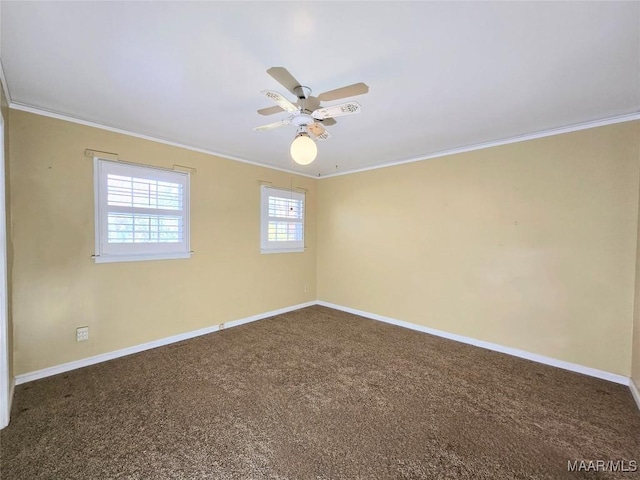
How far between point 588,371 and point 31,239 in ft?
18.2

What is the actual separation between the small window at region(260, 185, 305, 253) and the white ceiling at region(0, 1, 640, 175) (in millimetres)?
1748

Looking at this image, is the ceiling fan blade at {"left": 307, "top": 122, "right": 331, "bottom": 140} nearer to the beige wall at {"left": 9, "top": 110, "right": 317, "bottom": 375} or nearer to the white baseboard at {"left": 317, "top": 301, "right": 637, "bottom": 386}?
the beige wall at {"left": 9, "top": 110, "right": 317, "bottom": 375}

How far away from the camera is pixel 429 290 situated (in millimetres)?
3842

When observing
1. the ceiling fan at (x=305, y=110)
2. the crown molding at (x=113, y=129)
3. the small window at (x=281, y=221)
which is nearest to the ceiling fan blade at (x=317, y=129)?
the ceiling fan at (x=305, y=110)

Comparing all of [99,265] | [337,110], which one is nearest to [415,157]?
[337,110]

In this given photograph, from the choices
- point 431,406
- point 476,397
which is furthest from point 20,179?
point 476,397

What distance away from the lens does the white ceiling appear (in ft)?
4.59

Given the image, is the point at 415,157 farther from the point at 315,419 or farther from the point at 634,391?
the point at 315,419

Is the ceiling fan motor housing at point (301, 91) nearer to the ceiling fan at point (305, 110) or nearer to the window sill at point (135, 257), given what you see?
the ceiling fan at point (305, 110)

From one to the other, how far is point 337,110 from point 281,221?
2953 millimetres

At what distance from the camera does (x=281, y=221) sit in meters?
4.67

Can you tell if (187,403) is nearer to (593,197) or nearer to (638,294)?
(638,294)

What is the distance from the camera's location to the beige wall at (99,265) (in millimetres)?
2469

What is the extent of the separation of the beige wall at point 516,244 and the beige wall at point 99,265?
205cm
